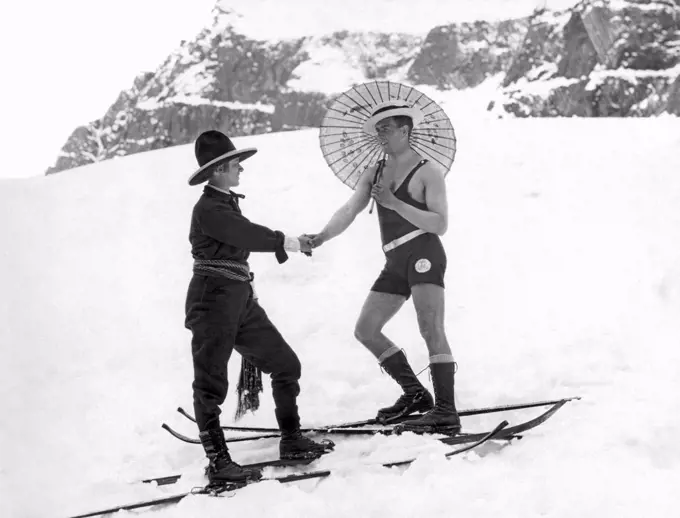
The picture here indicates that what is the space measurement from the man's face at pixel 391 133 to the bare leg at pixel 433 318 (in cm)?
85

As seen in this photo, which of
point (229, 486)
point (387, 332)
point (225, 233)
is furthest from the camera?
point (387, 332)

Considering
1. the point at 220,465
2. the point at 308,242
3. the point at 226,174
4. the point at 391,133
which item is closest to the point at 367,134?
the point at 391,133

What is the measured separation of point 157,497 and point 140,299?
15.9ft

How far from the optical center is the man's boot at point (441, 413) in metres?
4.17

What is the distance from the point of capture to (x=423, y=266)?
4.34 m

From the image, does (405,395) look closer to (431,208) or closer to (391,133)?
(431,208)

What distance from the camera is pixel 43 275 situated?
966 centimetres

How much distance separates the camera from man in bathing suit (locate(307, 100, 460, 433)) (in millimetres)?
4297

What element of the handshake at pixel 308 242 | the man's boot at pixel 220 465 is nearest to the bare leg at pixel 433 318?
the handshake at pixel 308 242

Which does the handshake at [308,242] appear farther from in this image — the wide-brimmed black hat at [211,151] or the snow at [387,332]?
the snow at [387,332]

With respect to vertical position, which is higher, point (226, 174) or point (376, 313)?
point (226, 174)

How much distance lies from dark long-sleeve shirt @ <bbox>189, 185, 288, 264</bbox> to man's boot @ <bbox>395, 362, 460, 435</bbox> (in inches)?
43.2

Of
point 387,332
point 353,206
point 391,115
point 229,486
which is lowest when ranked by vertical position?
point 229,486

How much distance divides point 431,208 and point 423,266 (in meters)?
0.33
